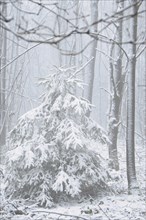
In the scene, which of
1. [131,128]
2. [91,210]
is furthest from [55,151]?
[131,128]

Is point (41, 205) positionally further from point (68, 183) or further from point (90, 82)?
A: point (90, 82)

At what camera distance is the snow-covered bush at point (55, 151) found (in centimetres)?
652

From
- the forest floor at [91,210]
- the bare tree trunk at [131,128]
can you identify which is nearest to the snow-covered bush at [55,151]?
the forest floor at [91,210]

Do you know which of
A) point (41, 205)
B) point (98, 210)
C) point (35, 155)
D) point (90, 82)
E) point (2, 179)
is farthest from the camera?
point (90, 82)

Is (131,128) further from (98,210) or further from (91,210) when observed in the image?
(91,210)

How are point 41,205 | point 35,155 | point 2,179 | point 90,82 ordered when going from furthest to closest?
1. point 90,82
2. point 2,179
3. point 35,155
4. point 41,205

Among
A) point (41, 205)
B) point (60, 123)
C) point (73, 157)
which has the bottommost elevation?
point (41, 205)

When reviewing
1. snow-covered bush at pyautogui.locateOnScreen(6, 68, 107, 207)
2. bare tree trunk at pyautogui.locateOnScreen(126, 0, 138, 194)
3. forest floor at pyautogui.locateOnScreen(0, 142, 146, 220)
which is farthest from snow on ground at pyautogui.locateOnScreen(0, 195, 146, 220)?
bare tree trunk at pyautogui.locateOnScreen(126, 0, 138, 194)

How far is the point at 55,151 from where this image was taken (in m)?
6.82

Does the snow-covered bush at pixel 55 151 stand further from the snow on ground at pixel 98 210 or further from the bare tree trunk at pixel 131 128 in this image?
the bare tree trunk at pixel 131 128

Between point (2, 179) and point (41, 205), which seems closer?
point (41, 205)

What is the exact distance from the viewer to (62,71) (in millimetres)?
7535

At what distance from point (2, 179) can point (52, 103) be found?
6.24ft

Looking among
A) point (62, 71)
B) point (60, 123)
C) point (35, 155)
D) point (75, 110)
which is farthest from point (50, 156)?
point (62, 71)
